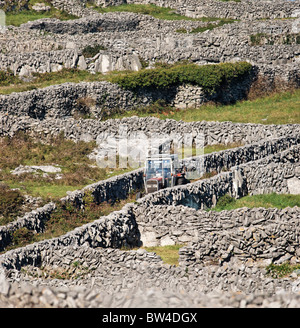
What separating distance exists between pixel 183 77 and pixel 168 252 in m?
28.7

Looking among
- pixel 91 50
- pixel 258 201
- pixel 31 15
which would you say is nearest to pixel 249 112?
pixel 91 50

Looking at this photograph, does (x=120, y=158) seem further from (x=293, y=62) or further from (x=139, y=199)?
(x=293, y=62)

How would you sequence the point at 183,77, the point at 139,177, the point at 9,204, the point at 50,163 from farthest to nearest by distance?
the point at 183,77, the point at 50,163, the point at 139,177, the point at 9,204

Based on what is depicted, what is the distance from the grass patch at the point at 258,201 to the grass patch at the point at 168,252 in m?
5.05

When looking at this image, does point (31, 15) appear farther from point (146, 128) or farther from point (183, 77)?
point (146, 128)

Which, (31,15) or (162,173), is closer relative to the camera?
(162,173)

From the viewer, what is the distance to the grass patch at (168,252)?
24.6m

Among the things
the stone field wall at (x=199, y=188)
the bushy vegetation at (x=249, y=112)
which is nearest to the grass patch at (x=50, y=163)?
the stone field wall at (x=199, y=188)

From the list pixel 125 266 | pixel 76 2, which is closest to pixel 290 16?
pixel 76 2

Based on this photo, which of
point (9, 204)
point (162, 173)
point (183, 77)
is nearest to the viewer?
point (9, 204)

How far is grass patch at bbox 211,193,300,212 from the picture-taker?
31.4m

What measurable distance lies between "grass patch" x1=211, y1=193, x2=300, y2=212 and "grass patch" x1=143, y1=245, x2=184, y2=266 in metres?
5.05

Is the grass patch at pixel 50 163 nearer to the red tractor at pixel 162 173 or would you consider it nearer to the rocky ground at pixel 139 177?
the rocky ground at pixel 139 177

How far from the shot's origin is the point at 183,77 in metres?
52.9
